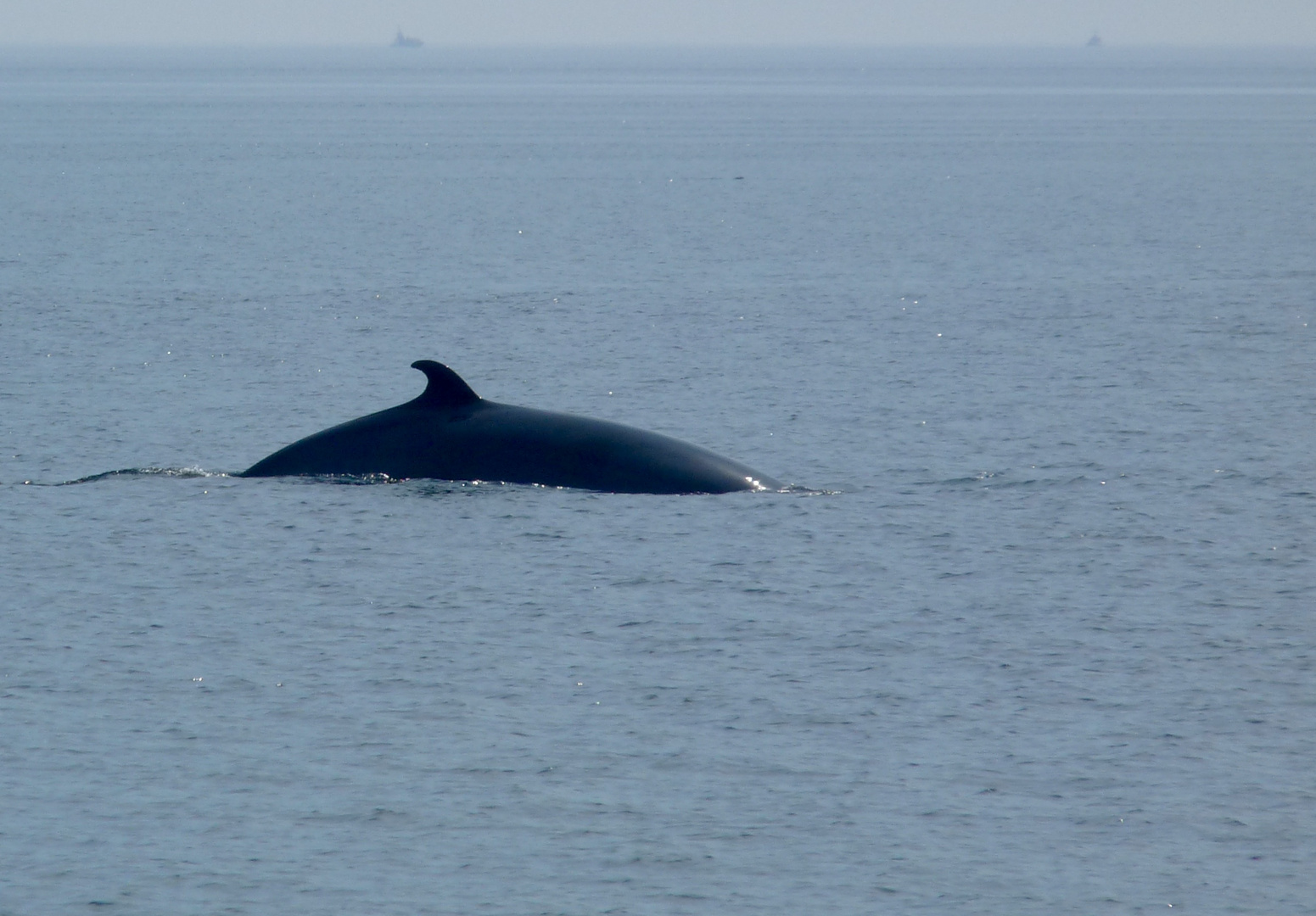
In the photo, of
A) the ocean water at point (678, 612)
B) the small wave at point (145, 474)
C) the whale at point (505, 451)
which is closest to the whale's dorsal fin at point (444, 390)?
the whale at point (505, 451)

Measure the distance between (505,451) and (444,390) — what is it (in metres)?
0.72

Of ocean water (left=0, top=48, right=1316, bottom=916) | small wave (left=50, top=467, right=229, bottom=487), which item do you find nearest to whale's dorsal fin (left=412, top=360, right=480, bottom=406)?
ocean water (left=0, top=48, right=1316, bottom=916)

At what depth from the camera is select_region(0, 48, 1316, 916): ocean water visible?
9523 mm

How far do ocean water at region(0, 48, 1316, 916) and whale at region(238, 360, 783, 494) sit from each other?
23cm

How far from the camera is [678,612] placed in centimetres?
1414

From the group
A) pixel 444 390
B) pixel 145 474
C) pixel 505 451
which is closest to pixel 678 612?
pixel 505 451

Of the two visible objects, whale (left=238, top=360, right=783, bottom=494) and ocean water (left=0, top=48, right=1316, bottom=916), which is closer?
ocean water (left=0, top=48, right=1316, bottom=916)

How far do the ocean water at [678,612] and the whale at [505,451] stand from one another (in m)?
0.23

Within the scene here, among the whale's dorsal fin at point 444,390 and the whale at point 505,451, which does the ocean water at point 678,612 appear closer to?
the whale at point 505,451

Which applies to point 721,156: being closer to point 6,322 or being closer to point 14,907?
point 6,322

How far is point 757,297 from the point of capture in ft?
121

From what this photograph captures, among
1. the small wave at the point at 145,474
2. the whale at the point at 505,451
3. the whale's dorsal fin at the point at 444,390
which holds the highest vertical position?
the whale's dorsal fin at the point at 444,390

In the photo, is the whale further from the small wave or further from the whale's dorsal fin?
the small wave

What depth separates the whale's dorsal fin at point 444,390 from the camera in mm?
16734
